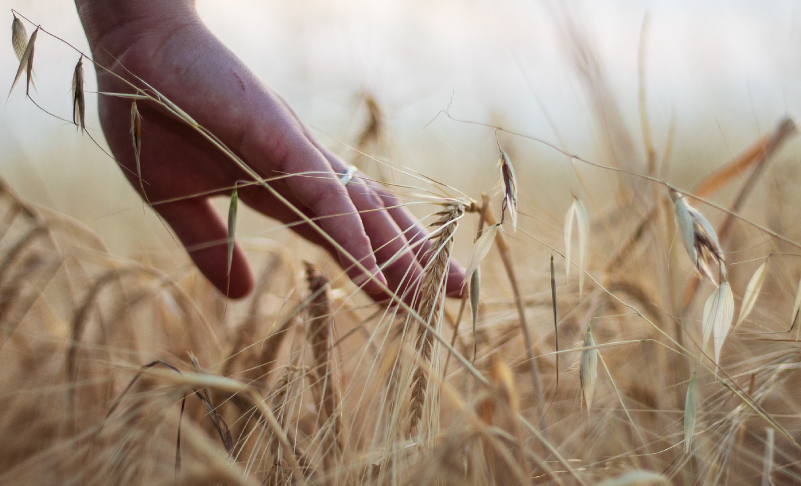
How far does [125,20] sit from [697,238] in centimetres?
62

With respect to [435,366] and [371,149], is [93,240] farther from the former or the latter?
[435,366]

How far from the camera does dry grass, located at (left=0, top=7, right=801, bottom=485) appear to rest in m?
0.41

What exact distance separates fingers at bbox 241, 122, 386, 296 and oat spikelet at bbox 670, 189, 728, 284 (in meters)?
0.26

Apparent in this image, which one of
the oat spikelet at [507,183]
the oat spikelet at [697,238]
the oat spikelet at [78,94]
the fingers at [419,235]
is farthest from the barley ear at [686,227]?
the oat spikelet at [78,94]

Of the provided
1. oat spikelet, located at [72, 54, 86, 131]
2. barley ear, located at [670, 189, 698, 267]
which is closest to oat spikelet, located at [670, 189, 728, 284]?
barley ear, located at [670, 189, 698, 267]

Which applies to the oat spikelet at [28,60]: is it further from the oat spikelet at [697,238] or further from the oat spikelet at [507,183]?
the oat spikelet at [697,238]

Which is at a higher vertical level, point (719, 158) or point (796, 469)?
point (719, 158)

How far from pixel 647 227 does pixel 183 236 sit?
24.5 inches

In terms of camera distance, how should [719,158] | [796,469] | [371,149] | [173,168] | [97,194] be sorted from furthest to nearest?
[97,194] < [719,158] < [371,149] < [173,168] < [796,469]

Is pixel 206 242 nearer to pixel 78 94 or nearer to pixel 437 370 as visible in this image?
pixel 78 94

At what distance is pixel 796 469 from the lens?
536 millimetres

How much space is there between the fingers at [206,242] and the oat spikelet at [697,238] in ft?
1.80

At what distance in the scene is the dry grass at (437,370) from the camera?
41 cm

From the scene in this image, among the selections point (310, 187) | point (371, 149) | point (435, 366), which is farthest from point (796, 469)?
point (371, 149)
